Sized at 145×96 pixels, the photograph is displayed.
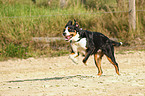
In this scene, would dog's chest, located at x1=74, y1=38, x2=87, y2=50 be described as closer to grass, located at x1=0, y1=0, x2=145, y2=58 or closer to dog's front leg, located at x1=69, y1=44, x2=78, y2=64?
dog's front leg, located at x1=69, y1=44, x2=78, y2=64

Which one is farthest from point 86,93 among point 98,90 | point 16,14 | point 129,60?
point 16,14

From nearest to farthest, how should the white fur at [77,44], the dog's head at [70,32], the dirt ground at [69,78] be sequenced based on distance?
the dirt ground at [69,78] → the dog's head at [70,32] → the white fur at [77,44]

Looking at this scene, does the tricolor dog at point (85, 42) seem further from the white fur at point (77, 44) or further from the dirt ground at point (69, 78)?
the dirt ground at point (69, 78)

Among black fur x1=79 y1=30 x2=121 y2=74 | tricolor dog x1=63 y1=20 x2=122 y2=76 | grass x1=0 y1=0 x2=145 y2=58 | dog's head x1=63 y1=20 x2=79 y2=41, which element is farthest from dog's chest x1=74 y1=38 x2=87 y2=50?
grass x1=0 y1=0 x2=145 y2=58

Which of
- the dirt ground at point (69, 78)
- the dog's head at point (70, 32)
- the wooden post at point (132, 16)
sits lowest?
the dirt ground at point (69, 78)

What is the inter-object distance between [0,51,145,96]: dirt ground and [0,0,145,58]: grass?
74 cm

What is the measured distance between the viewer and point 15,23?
11.9 m

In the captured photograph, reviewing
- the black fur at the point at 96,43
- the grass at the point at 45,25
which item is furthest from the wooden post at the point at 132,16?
the black fur at the point at 96,43

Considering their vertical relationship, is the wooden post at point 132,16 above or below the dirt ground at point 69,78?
above

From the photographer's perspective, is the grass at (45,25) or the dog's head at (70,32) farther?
the grass at (45,25)

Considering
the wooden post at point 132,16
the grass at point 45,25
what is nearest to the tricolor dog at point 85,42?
the grass at point 45,25

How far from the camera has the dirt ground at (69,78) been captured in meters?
5.49

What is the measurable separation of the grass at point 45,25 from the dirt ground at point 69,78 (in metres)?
0.74

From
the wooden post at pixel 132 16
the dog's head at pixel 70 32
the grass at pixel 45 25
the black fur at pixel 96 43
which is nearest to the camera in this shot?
the dog's head at pixel 70 32
